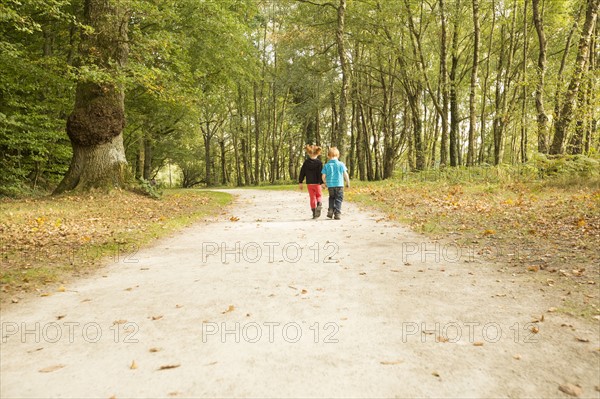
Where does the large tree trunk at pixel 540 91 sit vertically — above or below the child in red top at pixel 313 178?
above

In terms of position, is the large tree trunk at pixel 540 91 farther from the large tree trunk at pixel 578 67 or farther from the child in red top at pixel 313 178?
the child in red top at pixel 313 178

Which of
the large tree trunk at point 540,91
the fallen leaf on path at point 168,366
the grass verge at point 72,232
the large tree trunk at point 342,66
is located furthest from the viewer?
the large tree trunk at point 342,66

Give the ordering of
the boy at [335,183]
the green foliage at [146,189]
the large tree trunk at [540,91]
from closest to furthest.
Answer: the boy at [335,183]
the green foliage at [146,189]
the large tree trunk at [540,91]

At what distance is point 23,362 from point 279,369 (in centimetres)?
212

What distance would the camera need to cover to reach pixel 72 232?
8.27 metres

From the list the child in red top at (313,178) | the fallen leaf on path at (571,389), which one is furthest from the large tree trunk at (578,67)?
the fallen leaf on path at (571,389)

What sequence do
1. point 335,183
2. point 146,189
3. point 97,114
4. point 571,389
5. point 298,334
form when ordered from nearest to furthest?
point 571,389 → point 298,334 → point 335,183 → point 97,114 → point 146,189

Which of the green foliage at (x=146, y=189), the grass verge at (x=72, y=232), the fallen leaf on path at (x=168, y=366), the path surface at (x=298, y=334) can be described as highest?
the green foliage at (x=146, y=189)

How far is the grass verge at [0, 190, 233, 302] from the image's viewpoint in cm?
578

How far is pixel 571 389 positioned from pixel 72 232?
28.6ft

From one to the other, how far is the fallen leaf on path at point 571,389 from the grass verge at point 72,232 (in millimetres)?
5644

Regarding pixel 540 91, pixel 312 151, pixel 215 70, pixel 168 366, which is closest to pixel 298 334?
pixel 168 366

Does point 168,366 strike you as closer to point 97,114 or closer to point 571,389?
point 571,389

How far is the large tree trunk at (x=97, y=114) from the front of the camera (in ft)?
44.8
